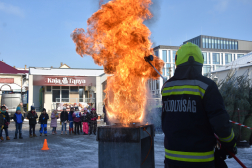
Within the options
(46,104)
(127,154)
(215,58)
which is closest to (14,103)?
(46,104)

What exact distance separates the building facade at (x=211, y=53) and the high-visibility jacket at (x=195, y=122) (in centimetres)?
4796

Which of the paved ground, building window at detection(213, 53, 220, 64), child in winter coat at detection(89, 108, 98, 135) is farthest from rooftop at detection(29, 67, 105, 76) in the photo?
building window at detection(213, 53, 220, 64)

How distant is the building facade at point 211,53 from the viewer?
56281 mm

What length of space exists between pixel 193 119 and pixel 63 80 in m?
29.5

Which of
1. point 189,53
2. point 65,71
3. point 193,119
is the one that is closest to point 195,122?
point 193,119

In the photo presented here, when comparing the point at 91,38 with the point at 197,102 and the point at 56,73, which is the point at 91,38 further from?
the point at 56,73

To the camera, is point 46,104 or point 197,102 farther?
point 46,104

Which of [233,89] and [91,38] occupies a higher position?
[91,38]

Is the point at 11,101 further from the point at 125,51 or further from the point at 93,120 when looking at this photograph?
the point at 125,51

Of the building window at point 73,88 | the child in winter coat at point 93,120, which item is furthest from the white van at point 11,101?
the child in winter coat at point 93,120

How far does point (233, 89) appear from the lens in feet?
34.8

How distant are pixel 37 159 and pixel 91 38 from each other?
462 centimetres

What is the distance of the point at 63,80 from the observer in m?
30.7

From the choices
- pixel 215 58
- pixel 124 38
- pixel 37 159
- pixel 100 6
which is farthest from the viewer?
pixel 215 58
